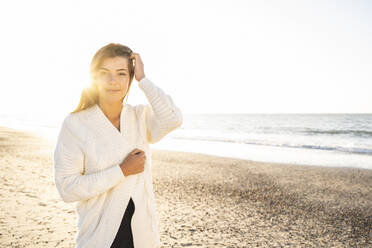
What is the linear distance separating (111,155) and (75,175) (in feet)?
0.82

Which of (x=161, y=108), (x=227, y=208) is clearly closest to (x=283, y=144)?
(x=227, y=208)

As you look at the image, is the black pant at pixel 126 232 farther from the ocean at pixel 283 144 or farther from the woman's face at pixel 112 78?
the ocean at pixel 283 144

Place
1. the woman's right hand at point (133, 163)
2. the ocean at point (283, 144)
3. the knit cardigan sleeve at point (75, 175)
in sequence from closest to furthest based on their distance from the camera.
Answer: the knit cardigan sleeve at point (75, 175)
the woman's right hand at point (133, 163)
the ocean at point (283, 144)

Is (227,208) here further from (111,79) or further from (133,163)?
(111,79)

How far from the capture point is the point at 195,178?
30.7ft

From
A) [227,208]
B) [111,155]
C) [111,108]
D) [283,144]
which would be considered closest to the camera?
[111,155]

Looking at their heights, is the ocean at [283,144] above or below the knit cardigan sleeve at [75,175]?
below

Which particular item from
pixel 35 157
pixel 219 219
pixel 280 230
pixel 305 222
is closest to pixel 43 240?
pixel 219 219

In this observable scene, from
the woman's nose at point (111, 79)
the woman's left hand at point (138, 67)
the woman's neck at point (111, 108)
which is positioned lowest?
the woman's neck at point (111, 108)

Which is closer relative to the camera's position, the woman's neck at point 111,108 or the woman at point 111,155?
the woman at point 111,155

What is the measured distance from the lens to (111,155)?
5.71 ft

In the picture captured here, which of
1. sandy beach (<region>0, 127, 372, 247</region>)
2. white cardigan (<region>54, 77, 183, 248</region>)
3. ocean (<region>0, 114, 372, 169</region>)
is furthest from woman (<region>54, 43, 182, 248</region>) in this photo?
ocean (<region>0, 114, 372, 169</region>)

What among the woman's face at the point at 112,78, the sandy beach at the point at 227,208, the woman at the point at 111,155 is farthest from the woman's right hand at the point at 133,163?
the sandy beach at the point at 227,208

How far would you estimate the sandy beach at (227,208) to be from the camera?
4.76 meters
